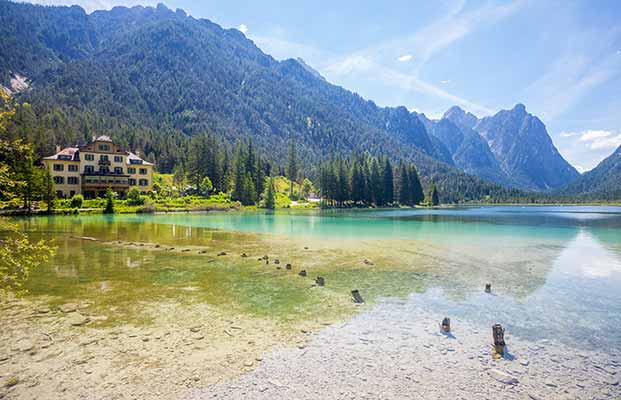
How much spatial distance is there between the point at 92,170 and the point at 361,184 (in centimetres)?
8227

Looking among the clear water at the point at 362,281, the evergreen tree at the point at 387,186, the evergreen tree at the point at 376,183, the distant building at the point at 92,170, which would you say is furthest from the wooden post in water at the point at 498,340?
the evergreen tree at the point at 387,186

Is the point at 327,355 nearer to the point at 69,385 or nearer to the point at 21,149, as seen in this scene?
the point at 69,385

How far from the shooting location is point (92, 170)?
95.9m

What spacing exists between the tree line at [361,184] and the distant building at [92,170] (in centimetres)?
6132

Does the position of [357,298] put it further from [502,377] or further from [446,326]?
[502,377]

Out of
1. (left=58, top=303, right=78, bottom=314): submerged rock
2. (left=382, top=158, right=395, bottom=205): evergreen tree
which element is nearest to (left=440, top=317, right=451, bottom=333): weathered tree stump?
(left=58, top=303, right=78, bottom=314): submerged rock

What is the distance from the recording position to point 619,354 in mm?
10352

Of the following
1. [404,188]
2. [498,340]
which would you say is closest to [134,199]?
[498,340]

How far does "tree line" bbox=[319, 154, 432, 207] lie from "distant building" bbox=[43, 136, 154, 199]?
6132 cm

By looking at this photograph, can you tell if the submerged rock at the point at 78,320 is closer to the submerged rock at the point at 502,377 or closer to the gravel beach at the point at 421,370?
the gravel beach at the point at 421,370

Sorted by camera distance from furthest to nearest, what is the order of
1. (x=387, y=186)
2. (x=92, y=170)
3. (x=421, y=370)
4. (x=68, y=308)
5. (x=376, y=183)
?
(x=387, y=186)
(x=376, y=183)
(x=92, y=170)
(x=68, y=308)
(x=421, y=370)

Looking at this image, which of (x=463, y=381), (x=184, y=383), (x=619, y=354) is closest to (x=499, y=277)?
(x=619, y=354)

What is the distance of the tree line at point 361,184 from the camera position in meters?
122

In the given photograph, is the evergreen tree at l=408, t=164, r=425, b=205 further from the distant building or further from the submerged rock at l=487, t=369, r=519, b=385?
the submerged rock at l=487, t=369, r=519, b=385
